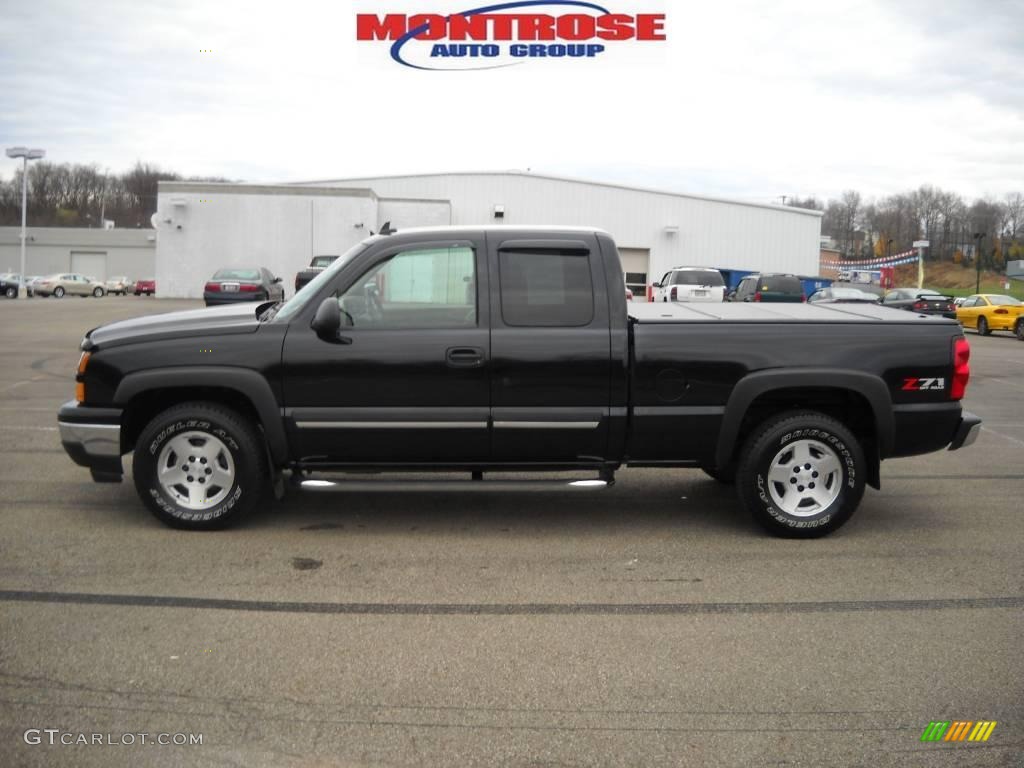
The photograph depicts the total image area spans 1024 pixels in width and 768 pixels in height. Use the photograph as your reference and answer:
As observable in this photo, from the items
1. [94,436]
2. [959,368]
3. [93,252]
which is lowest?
[94,436]

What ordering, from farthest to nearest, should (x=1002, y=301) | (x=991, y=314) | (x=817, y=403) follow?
1. (x=1002, y=301)
2. (x=991, y=314)
3. (x=817, y=403)

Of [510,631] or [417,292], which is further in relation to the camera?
[417,292]

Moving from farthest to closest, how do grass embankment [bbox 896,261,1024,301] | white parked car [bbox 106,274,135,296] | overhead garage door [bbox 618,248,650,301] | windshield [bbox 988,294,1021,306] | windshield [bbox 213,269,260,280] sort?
grass embankment [bbox 896,261,1024,301], white parked car [bbox 106,274,135,296], overhead garage door [bbox 618,248,650,301], windshield [bbox 988,294,1021,306], windshield [bbox 213,269,260,280]

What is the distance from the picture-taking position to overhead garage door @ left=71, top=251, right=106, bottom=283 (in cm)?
8206

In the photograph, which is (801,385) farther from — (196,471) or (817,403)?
(196,471)

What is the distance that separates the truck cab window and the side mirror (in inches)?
8.9

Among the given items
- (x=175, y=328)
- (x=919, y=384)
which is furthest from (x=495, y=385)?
(x=919, y=384)


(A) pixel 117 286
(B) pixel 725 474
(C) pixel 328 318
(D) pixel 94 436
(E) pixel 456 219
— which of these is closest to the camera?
(C) pixel 328 318

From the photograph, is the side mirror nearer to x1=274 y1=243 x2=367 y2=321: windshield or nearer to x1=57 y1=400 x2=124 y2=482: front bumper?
x1=274 y1=243 x2=367 y2=321: windshield

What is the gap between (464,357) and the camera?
575 centimetres

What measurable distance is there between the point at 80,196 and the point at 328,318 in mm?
119033

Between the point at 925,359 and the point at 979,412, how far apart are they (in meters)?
6.75

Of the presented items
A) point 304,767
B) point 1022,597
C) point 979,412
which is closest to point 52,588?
point 304,767

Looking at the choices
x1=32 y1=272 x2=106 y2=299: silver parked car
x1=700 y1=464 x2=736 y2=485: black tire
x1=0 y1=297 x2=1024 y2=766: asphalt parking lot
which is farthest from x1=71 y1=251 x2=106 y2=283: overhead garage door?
x1=700 y1=464 x2=736 y2=485: black tire
